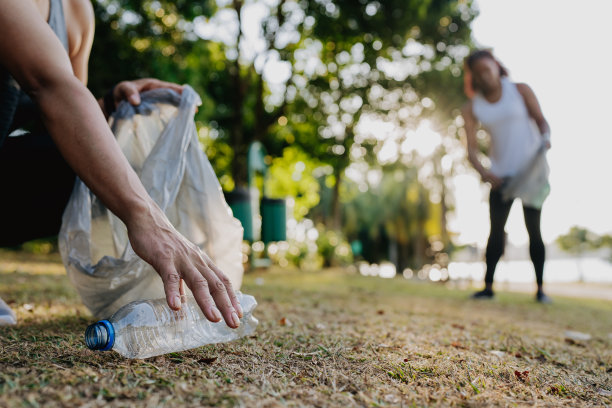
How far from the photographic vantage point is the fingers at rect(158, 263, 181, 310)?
1.14 metres

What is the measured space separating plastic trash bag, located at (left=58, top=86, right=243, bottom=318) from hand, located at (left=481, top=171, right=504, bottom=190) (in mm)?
3135

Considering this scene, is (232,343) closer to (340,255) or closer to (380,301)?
(380,301)

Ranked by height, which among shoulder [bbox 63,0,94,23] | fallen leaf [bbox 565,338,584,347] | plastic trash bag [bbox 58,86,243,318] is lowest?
fallen leaf [bbox 565,338,584,347]

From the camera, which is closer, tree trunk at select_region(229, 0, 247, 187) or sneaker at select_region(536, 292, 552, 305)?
sneaker at select_region(536, 292, 552, 305)

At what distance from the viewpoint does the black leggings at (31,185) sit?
80.4 inches

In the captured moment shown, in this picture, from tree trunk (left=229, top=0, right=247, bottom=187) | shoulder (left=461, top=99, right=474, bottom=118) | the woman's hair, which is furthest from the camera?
tree trunk (left=229, top=0, right=247, bottom=187)

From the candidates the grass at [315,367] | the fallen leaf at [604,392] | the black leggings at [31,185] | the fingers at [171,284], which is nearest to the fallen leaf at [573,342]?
the grass at [315,367]

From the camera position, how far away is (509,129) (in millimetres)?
4512

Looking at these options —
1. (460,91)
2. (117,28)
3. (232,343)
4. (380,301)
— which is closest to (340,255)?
(460,91)

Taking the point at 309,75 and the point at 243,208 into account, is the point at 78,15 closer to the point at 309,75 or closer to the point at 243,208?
the point at 243,208

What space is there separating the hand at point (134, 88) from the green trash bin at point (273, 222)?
642 centimetres

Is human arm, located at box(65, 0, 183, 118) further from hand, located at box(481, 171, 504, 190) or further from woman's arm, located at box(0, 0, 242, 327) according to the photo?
hand, located at box(481, 171, 504, 190)

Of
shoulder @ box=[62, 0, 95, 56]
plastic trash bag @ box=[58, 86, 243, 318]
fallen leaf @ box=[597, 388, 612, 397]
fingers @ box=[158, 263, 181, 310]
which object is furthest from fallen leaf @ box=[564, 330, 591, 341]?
shoulder @ box=[62, 0, 95, 56]

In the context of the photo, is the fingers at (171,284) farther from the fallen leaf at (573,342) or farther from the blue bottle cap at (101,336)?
the fallen leaf at (573,342)
